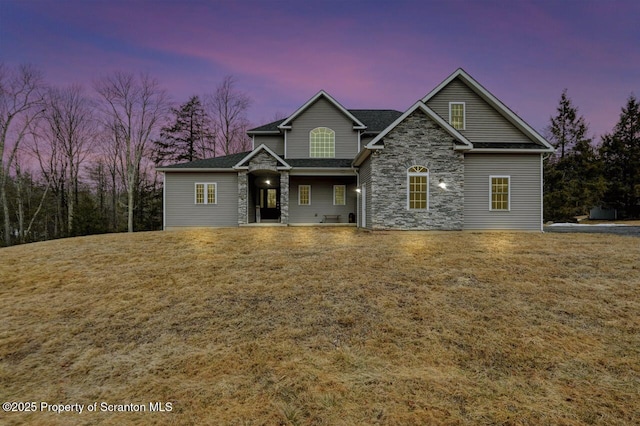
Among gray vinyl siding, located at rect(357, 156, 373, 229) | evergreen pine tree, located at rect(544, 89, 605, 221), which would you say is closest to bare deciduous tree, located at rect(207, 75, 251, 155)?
gray vinyl siding, located at rect(357, 156, 373, 229)

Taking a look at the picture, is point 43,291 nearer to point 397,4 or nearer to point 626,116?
point 397,4

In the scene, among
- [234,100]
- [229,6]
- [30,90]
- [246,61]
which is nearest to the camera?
[229,6]

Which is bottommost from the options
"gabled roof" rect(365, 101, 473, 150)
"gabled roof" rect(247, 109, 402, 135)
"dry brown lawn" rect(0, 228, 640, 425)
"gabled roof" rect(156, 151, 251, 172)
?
"dry brown lawn" rect(0, 228, 640, 425)

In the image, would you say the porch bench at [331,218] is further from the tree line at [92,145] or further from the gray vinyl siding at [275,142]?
the tree line at [92,145]

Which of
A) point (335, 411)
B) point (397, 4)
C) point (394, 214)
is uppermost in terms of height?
point (397, 4)

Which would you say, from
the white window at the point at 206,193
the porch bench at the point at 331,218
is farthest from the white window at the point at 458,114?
the white window at the point at 206,193

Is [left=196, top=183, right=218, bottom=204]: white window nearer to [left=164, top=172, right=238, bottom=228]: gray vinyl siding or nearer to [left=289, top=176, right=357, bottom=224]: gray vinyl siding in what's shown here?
[left=164, top=172, right=238, bottom=228]: gray vinyl siding

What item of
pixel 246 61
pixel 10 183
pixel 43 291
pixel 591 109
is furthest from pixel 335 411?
pixel 591 109

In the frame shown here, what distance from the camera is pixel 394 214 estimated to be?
13.4 m

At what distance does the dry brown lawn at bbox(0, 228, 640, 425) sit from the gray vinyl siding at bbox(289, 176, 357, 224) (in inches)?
427

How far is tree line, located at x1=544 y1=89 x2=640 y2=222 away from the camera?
27688mm

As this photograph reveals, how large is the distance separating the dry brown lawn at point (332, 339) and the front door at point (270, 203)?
40.7ft

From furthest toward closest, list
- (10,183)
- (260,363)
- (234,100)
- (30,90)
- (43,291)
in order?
(234,100) < (10,183) < (30,90) < (43,291) < (260,363)

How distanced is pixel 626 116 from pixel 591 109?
6.70 meters
